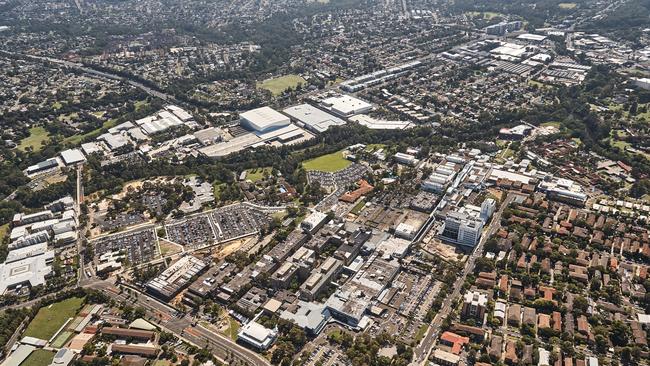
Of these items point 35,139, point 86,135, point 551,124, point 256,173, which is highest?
point 35,139

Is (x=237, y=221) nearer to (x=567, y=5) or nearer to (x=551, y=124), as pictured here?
(x=551, y=124)

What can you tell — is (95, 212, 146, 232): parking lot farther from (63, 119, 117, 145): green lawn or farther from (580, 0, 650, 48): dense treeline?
(580, 0, 650, 48): dense treeline

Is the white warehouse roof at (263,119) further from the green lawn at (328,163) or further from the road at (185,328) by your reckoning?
the road at (185,328)

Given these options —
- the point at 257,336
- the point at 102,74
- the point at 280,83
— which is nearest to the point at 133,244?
the point at 257,336

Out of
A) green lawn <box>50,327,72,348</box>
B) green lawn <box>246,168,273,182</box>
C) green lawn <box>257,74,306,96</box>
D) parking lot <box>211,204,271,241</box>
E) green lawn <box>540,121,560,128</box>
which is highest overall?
green lawn <box>50,327,72,348</box>

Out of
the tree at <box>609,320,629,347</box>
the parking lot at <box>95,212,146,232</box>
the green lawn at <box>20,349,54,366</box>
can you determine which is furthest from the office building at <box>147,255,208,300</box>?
the tree at <box>609,320,629,347</box>

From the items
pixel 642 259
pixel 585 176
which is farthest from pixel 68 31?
pixel 642 259

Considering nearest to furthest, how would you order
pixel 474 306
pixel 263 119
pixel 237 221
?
1. pixel 474 306
2. pixel 237 221
3. pixel 263 119
